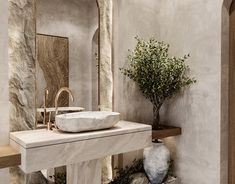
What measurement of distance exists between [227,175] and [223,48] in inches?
47.5

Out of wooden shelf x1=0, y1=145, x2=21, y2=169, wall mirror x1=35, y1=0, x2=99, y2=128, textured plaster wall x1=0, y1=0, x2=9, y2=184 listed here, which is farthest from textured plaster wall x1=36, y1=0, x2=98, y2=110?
wooden shelf x1=0, y1=145, x2=21, y2=169

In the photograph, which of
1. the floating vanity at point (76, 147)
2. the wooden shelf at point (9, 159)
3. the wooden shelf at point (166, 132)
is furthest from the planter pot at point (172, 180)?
the wooden shelf at point (9, 159)

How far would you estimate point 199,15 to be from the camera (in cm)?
229

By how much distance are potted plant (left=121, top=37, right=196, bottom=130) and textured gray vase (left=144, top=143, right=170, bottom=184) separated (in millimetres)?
235

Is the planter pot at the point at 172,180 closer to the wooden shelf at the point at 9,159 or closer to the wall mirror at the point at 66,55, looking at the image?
the wall mirror at the point at 66,55

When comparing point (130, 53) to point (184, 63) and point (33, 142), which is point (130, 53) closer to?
point (184, 63)

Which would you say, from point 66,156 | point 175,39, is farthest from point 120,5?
point 66,156

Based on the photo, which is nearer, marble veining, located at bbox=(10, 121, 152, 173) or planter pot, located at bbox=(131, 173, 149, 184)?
marble veining, located at bbox=(10, 121, 152, 173)

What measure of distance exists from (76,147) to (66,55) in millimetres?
942

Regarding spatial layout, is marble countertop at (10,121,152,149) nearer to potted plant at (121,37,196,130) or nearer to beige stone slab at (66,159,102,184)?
beige stone slab at (66,159,102,184)

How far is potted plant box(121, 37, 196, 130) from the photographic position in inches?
86.5

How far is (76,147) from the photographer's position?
1546mm

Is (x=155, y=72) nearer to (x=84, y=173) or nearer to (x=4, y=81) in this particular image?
(x=84, y=173)

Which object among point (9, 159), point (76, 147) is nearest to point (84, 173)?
point (76, 147)
